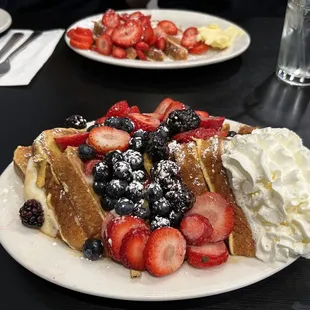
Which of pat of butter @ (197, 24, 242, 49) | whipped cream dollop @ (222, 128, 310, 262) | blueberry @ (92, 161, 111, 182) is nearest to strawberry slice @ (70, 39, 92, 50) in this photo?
pat of butter @ (197, 24, 242, 49)

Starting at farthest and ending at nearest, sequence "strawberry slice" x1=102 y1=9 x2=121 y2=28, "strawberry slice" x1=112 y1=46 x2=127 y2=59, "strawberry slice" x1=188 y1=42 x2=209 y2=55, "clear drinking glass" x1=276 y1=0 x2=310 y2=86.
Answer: "strawberry slice" x1=102 y1=9 x2=121 y2=28 < "strawberry slice" x1=188 y1=42 x2=209 y2=55 < "strawberry slice" x1=112 y1=46 x2=127 y2=59 < "clear drinking glass" x1=276 y1=0 x2=310 y2=86

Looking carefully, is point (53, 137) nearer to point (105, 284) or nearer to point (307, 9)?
point (105, 284)

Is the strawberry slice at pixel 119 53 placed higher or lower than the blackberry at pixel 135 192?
lower

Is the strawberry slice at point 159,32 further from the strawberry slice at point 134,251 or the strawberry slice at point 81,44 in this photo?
the strawberry slice at point 134,251

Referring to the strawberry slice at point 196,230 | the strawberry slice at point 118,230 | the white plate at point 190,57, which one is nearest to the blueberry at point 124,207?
the strawberry slice at point 118,230

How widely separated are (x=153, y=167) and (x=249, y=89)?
98cm

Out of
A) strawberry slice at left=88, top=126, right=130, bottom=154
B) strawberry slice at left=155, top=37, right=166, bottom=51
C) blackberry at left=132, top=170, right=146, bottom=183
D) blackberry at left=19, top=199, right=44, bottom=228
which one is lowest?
strawberry slice at left=155, top=37, right=166, bottom=51

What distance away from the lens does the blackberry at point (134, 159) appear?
1.27 m

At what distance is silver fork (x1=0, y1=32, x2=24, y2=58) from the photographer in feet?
7.49

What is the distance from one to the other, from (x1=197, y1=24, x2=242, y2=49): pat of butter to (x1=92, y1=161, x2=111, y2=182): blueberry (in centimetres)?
121

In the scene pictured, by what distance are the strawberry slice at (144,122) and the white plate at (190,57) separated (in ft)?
2.17

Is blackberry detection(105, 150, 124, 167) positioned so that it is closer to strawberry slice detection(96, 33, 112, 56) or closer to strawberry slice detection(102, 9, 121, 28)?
strawberry slice detection(96, 33, 112, 56)

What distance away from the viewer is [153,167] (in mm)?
1263

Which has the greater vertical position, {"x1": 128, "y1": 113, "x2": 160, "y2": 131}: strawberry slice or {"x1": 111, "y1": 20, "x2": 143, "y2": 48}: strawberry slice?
{"x1": 128, "y1": 113, "x2": 160, "y2": 131}: strawberry slice
